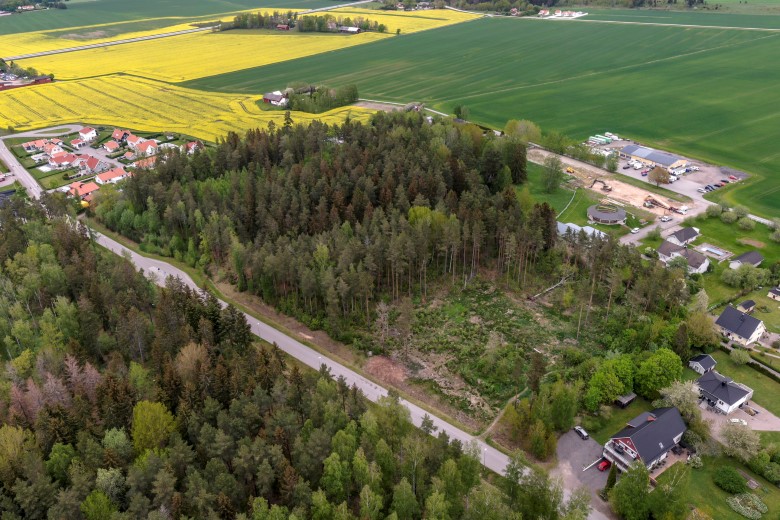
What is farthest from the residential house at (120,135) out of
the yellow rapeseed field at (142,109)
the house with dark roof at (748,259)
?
the house with dark roof at (748,259)

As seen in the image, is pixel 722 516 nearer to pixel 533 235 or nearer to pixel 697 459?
pixel 697 459

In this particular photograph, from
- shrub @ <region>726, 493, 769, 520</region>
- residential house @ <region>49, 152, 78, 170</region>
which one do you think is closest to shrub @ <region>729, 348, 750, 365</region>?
shrub @ <region>726, 493, 769, 520</region>

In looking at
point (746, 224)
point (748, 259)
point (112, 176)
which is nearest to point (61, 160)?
point (112, 176)

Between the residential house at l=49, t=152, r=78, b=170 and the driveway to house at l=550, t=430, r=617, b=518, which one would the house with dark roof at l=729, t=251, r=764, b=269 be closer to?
the driveway to house at l=550, t=430, r=617, b=518

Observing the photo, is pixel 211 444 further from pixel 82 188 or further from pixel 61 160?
pixel 61 160

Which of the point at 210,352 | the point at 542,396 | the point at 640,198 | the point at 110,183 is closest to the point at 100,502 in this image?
the point at 210,352

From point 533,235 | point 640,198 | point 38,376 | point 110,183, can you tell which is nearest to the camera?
point 38,376

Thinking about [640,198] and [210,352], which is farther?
[640,198]
